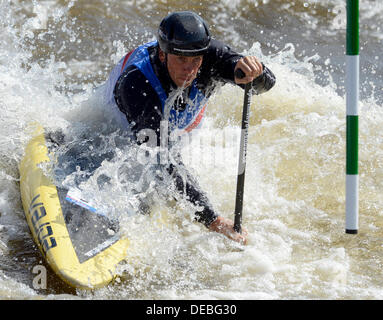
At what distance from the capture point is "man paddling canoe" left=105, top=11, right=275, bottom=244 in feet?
10.4

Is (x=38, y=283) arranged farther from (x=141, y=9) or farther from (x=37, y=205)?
(x=141, y=9)

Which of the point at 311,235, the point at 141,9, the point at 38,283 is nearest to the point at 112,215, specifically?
the point at 38,283

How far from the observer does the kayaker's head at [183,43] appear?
122 inches

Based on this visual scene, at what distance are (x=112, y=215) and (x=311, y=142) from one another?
2.02 meters

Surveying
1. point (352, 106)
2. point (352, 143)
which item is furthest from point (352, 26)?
point (352, 143)

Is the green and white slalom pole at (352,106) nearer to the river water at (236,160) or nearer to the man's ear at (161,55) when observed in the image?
the river water at (236,160)

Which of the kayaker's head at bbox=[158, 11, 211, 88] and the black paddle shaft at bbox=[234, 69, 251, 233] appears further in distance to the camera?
the black paddle shaft at bbox=[234, 69, 251, 233]

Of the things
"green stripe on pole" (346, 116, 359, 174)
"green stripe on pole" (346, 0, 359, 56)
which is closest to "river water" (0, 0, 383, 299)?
"green stripe on pole" (346, 116, 359, 174)

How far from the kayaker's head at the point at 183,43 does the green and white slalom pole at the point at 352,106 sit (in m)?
0.80

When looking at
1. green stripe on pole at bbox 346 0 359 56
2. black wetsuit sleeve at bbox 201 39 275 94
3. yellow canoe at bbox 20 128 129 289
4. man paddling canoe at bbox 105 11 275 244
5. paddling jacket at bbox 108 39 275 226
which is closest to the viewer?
green stripe on pole at bbox 346 0 359 56

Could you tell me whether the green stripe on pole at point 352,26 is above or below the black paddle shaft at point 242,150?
above

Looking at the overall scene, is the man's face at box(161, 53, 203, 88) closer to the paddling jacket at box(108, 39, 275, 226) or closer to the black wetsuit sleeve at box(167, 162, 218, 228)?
the paddling jacket at box(108, 39, 275, 226)

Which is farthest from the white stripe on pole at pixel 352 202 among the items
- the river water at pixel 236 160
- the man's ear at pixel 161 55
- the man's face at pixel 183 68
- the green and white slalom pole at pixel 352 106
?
the man's ear at pixel 161 55
